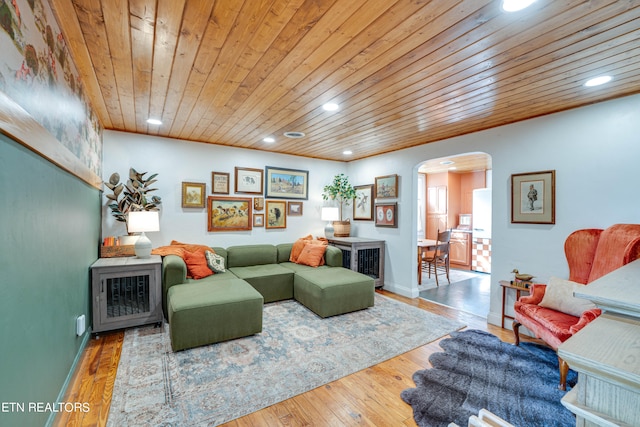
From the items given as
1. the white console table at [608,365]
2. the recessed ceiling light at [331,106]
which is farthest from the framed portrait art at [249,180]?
the white console table at [608,365]

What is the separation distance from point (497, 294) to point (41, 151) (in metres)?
4.16

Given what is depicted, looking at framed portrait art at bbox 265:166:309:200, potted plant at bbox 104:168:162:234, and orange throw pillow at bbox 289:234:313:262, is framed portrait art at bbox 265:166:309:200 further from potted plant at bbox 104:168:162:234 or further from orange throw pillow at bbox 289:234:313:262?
potted plant at bbox 104:168:162:234

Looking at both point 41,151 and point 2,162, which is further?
point 41,151

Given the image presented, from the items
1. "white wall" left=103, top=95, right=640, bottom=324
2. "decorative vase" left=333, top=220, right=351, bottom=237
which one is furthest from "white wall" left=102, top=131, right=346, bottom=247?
"decorative vase" left=333, top=220, right=351, bottom=237

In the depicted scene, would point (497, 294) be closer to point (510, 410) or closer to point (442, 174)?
point (510, 410)

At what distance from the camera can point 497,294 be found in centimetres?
328

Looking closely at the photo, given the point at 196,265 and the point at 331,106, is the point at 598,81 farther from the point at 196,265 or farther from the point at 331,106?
the point at 196,265

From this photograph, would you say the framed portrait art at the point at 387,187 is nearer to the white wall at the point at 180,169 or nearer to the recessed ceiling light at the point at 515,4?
the white wall at the point at 180,169

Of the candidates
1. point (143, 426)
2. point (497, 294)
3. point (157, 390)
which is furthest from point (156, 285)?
point (497, 294)

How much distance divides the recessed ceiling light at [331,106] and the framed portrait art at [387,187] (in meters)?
2.11

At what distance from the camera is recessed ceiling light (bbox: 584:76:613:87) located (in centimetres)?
206

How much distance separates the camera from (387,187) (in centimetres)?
464

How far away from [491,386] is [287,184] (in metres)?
3.86

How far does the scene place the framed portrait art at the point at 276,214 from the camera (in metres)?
4.75
